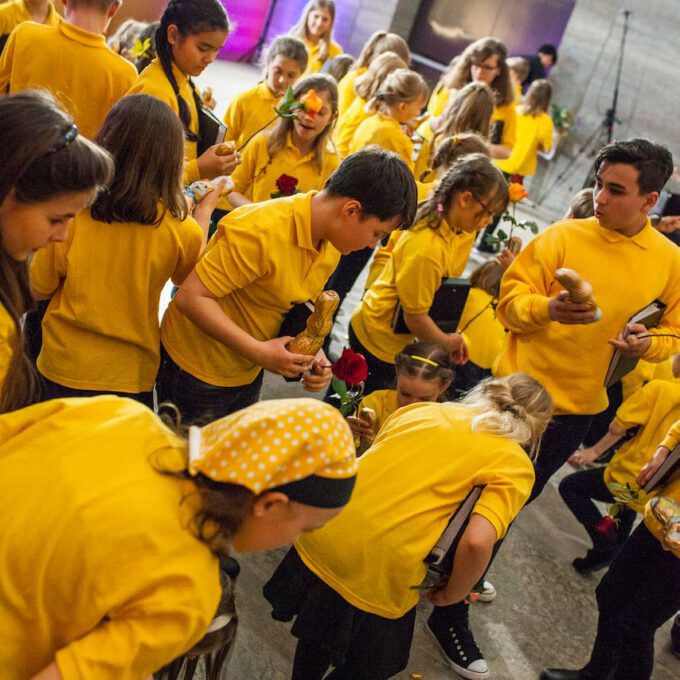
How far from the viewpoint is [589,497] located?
4258mm

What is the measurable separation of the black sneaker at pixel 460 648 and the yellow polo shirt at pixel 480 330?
154cm

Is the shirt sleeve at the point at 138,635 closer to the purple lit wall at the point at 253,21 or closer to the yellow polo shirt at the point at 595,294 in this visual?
the yellow polo shirt at the point at 595,294

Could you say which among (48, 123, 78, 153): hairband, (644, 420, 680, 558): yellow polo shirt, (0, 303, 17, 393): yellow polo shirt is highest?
(48, 123, 78, 153): hairband

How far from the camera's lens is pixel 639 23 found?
10648 millimetres

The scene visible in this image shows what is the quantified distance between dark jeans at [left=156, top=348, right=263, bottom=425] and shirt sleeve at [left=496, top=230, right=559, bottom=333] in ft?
3.84

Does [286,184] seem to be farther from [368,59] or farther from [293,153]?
[368,59]

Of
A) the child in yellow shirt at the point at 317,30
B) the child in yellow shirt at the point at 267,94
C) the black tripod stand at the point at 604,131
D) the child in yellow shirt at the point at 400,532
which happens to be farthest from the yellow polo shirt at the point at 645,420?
the black tripod stand at the point at 604,131

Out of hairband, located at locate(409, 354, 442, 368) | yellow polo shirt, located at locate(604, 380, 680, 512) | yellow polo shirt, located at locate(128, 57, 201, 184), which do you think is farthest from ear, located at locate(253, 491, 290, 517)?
yellow polo shirt, located at locate(604, 380, 680, 512)

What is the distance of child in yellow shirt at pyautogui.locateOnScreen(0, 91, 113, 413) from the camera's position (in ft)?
5.67

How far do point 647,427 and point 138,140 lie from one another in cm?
281

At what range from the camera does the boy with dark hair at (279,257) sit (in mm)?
2613

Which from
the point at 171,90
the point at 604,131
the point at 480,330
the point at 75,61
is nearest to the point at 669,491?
the point at 480,330

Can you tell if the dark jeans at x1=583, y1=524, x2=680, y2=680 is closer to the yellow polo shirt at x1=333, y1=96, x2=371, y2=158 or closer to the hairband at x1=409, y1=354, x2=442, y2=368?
the hairband at x1=409, y1=354, x2=442, y2=368

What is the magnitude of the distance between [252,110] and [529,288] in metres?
2.18
